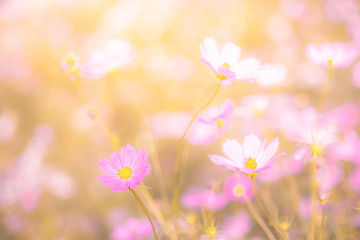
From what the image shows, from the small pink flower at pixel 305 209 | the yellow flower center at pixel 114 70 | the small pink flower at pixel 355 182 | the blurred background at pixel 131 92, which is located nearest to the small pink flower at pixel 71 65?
the yellow flower center at pixel 114 70

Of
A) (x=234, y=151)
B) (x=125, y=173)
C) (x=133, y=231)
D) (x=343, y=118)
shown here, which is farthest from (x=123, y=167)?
(x=343, y=118)

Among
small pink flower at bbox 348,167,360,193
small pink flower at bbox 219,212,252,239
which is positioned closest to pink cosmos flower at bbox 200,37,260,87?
small pink flower at bbox 219,212,252,239

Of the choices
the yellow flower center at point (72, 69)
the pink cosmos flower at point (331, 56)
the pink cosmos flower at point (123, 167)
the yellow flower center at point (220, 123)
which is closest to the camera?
the pink cosmos flower at point (123, 167)

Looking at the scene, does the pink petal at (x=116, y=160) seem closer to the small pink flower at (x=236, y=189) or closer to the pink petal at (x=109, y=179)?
the pink petal at (x=109, y=179)

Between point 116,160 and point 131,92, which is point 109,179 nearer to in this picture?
point 116,160

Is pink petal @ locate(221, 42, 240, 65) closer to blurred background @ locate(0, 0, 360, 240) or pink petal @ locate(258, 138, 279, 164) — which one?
pink petal @ locate(258, 138, 279, 164)

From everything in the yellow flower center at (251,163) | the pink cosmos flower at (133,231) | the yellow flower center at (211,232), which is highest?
the pink cosmos flower at (133,231)

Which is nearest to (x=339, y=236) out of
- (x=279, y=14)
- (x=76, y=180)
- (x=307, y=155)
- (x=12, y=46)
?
(x=307, y=155)
